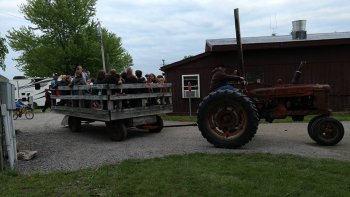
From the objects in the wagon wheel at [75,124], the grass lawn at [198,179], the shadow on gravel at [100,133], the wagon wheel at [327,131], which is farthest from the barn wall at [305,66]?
the grass lawn at [198,179]

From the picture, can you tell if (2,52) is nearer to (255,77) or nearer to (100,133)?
(100,133)

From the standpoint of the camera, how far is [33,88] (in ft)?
123

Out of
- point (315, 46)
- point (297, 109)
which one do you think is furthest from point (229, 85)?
point (315, 46)

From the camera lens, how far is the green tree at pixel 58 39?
44.2 meters

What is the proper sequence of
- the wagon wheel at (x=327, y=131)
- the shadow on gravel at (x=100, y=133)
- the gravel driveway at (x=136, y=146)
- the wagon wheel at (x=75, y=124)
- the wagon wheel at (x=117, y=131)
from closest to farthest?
the gravel driveway at (x=136, y=146), the wagon wheel at (x=327, y=131), the wagon wheel at (x=117, y=131), the shadow on gravel at (x=100, y=133), the wagon wheel at (x=75, y=124)

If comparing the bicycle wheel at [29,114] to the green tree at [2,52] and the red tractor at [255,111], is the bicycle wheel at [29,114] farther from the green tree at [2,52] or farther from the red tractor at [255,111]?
the red tractor at [255,111]

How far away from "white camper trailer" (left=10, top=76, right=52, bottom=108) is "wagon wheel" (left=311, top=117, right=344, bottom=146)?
30.5 m

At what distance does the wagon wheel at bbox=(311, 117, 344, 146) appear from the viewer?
9.81 meters

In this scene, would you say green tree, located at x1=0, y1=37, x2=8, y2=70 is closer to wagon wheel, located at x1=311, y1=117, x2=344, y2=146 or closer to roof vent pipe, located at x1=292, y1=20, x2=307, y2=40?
wagon wheel, located at x1=311, y1=117, x2=344, y2=146

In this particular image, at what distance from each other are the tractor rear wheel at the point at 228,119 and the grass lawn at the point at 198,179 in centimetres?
146

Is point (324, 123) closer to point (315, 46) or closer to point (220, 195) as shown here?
point (220, 195)

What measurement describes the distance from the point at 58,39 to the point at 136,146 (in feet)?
123

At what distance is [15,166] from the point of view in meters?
7.89

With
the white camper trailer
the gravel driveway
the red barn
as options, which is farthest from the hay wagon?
the white camper trailer
